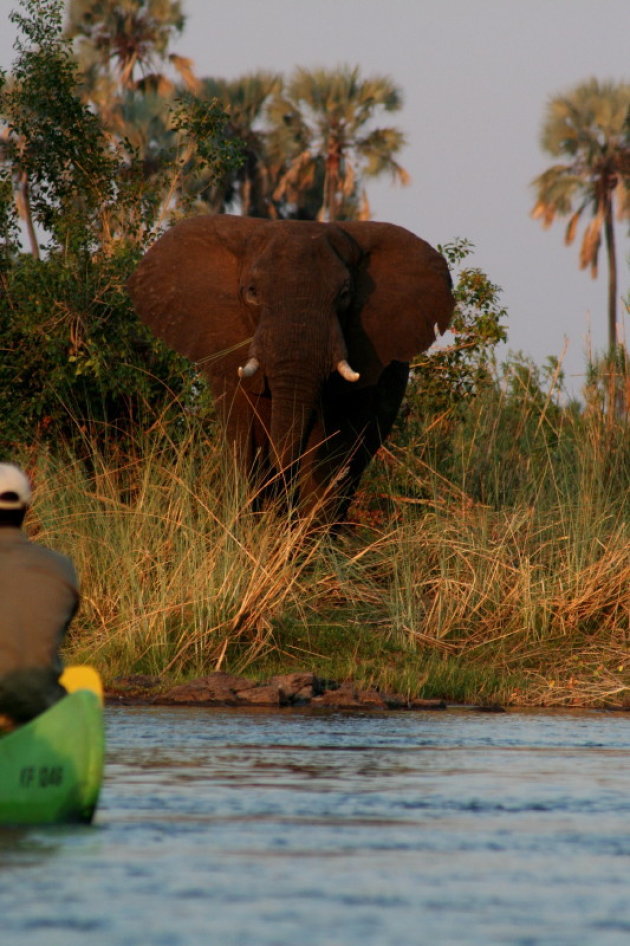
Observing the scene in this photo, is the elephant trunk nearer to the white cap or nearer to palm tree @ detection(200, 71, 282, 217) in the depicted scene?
the white cap

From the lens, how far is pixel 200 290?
1557 centimetres

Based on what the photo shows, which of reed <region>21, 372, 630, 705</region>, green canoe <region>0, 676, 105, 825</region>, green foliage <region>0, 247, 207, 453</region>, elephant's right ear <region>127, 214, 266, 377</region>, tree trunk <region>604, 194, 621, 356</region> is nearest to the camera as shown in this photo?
green canoe <region>0, 676, 105, 825</region>

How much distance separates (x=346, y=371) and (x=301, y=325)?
0.49 meters

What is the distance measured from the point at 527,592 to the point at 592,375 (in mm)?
4969

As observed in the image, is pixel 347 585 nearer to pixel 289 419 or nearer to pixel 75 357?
pixel 289 419

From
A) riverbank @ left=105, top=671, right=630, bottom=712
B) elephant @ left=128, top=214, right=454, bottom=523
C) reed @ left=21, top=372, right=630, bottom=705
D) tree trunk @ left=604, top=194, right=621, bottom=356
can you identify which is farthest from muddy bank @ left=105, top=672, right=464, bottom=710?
tree trunk @ left=604, top=194, right=621, bottom=356

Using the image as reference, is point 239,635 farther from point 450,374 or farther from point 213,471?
point 450,374

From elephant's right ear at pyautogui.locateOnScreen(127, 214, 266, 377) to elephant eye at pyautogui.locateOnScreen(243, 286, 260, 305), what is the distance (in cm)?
22

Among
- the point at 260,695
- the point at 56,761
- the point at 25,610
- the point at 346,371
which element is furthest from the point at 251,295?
the point at 56,761

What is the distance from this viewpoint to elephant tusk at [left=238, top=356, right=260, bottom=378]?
47.6 feet

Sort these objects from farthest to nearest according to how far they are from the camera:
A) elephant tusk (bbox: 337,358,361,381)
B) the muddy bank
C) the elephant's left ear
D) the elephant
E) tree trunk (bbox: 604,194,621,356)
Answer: tree trunk (bbox: 604,194,621,356), the elephant's left ear, the elephant, elephant tusk (bbox: 337,358,361,381), the muddy bank

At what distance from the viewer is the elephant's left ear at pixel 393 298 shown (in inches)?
607

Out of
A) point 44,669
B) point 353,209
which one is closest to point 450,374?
point 44,669

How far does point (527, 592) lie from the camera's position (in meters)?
12.9
